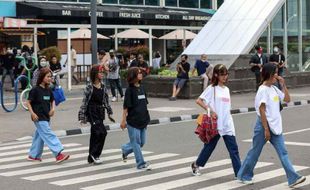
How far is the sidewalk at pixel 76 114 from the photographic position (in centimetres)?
1484

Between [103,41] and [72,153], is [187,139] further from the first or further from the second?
[103,41]

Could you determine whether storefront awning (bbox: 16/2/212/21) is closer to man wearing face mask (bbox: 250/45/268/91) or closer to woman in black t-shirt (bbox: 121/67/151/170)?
man wearing face mask (bbox: 250/45/268/91)

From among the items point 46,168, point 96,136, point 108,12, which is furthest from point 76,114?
point 108,12

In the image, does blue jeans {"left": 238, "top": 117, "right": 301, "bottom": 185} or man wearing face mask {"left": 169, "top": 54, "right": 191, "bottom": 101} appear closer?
blue jeans {"left": 238, "top": 117, "right": 301, "bottom": 185}

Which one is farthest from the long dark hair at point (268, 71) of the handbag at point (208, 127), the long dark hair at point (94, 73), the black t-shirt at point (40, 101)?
the black t-shirt at point (40, 101)

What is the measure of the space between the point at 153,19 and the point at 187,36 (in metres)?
3.13

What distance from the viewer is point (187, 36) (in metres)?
36.3

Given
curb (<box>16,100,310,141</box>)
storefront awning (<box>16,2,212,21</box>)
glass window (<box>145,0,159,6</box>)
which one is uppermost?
glass window (<box>145,0,159,6</box>)

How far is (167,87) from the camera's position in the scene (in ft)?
Result: 76.6

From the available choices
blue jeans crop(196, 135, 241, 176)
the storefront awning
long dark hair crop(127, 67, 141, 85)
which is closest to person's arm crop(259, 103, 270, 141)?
blue jeans crop(196, 135, 241, 176)

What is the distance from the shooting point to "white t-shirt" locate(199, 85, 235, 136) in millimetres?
8625

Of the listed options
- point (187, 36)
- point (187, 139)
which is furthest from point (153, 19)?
point (187, 139)

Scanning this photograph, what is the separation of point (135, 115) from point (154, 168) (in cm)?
89

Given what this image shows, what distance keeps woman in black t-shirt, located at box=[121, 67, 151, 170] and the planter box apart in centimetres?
1288
